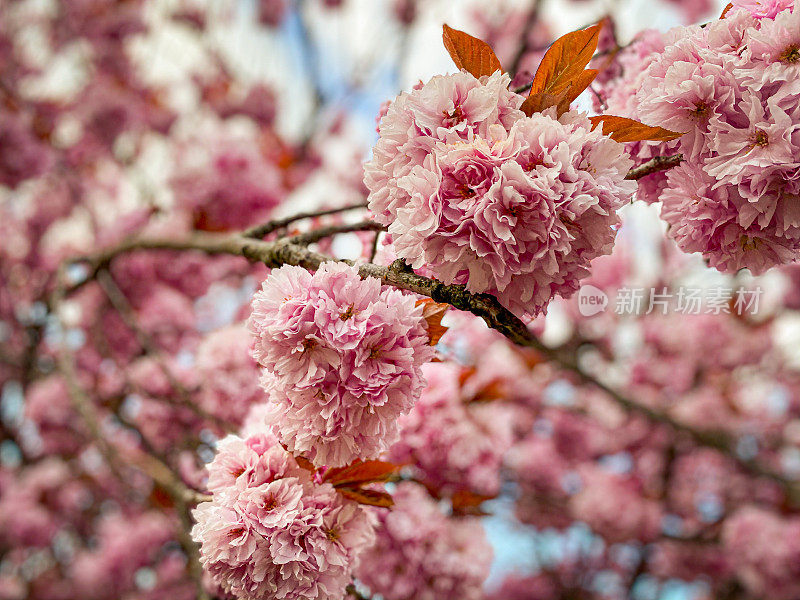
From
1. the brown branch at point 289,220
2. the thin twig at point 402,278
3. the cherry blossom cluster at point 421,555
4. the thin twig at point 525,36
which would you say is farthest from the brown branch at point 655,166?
the cherry blossom cluster at point 421,555

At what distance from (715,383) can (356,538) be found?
371cm

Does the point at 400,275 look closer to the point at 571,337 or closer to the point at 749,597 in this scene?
the point at 571,337

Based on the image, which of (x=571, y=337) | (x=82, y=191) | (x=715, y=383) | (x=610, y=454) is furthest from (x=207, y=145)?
(x=715, y=383)

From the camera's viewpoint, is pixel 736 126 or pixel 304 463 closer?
pixel 736 126

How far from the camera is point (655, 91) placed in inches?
28.4

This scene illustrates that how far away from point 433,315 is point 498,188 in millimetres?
188

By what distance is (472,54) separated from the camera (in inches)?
28.0

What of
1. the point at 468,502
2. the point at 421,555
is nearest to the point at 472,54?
the point at 468,502

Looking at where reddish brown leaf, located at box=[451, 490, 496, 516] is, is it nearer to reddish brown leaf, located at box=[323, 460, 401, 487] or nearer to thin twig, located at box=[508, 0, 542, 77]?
reddish brown leaf, located at box=[323, 460, 401, 487]

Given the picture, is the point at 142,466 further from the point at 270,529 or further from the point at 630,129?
the point at 630,129

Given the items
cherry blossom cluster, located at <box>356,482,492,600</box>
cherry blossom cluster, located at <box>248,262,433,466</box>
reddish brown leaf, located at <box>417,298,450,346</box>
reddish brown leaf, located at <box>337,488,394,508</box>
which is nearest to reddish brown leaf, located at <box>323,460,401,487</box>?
reddish brown leaf, located at <box>337,488,394,508</box>

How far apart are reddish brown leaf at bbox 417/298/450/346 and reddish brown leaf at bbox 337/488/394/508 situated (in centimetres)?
26

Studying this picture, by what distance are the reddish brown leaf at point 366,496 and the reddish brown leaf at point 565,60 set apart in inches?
22.2

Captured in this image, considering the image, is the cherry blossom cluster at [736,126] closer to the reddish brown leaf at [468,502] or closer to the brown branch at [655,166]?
the brown branch at [655,166]
